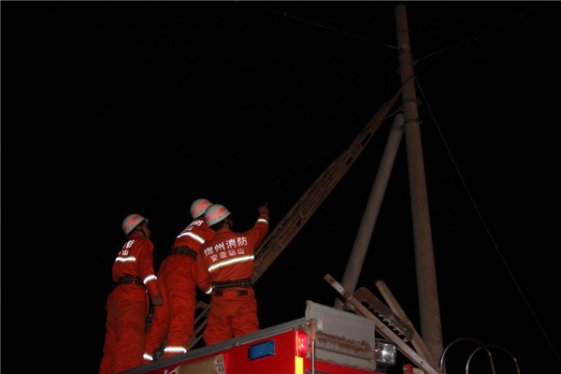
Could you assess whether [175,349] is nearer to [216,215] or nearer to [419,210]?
[216,215]

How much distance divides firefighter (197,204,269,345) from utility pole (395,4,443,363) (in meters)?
2.56

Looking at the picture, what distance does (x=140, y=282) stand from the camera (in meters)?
7.64

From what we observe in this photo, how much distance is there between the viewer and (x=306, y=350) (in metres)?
3.97

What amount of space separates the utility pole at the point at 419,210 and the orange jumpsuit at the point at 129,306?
356 cm

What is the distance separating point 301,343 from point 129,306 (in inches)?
153

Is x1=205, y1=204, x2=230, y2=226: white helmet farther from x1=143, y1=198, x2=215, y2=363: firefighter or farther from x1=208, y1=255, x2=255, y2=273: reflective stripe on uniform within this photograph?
x1=208, y1=255, x2=255, y2=273: reflective stripe on uniform

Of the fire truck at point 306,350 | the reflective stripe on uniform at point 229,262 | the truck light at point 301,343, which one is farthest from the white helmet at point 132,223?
the truck light at point 301,343

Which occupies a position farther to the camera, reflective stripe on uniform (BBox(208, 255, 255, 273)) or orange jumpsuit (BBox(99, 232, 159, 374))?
orange jumpsuit (BBox(99, 232, 159, 374))

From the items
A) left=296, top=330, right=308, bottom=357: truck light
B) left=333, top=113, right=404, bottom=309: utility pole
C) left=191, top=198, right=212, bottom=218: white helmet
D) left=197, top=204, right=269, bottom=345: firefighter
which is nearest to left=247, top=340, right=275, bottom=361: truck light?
A: left=296, top=330, right=308, bottom=357: truck light

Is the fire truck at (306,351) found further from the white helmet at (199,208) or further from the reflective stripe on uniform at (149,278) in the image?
the white helmet at (199,208)

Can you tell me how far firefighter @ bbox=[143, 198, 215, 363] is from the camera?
686 centimetres

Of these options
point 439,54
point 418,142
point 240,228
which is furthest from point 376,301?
point 240,228

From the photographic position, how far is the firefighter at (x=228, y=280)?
21.5ft

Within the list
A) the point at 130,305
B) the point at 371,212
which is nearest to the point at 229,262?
the point at 130,305
